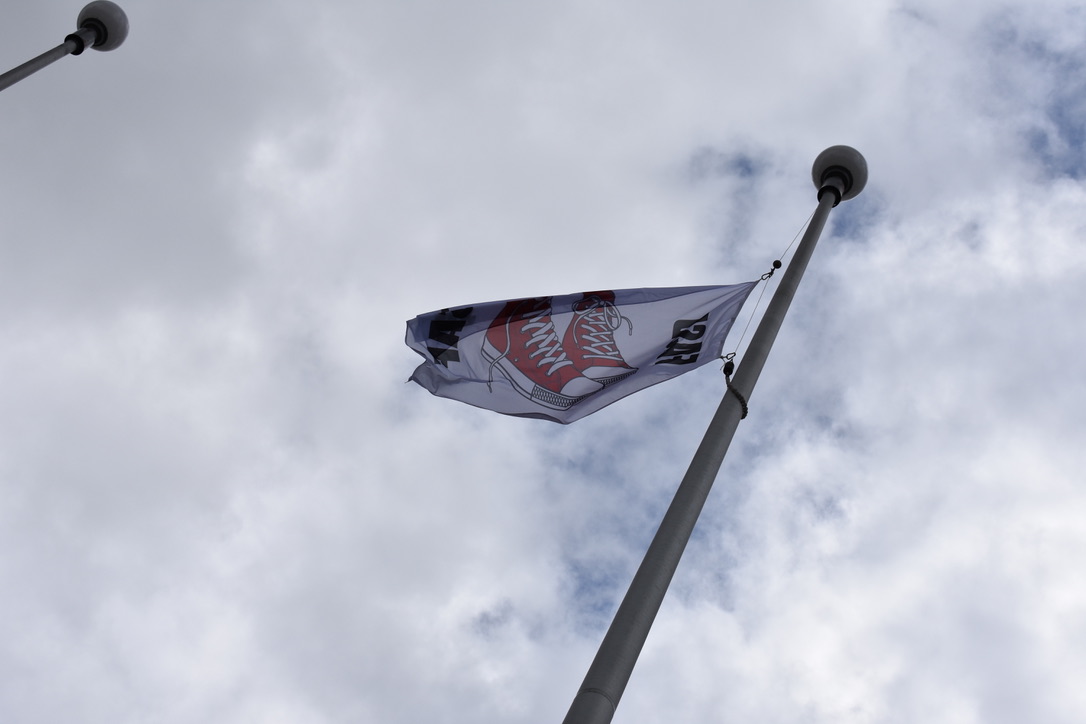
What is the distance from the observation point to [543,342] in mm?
13180

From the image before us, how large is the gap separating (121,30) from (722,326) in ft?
66.7

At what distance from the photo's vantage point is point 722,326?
1241cm

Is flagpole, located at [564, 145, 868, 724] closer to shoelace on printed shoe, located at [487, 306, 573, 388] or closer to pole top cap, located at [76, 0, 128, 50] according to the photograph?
shoelace on printed shoe, located at [487, 306, 573, 388]

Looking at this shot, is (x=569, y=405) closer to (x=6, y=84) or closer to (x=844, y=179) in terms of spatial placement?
(x=844, y=179)

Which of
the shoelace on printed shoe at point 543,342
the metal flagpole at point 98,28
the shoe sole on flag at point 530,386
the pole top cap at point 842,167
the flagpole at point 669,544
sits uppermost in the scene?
the metal flagpole at point 98,28

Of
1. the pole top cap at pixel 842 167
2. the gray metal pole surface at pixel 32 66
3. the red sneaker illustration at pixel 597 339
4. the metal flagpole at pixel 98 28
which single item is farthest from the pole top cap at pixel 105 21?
the pole top cap at pixel 842 167

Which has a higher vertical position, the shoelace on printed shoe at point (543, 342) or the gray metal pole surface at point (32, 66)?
the gray metal pole surface at point (32, 66)

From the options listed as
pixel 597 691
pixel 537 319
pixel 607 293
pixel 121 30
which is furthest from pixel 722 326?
pixel 121 30

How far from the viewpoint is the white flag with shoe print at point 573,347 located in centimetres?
1236

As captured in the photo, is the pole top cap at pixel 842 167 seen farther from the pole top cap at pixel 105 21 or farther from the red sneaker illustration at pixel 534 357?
the pole top cap at pixel 105 21

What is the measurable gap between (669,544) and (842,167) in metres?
7.77

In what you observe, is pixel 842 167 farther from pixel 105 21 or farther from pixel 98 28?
pixel 98 28

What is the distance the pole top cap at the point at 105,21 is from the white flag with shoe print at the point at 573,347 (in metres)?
16.6

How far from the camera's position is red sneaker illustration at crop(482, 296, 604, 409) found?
1262 centimetres
